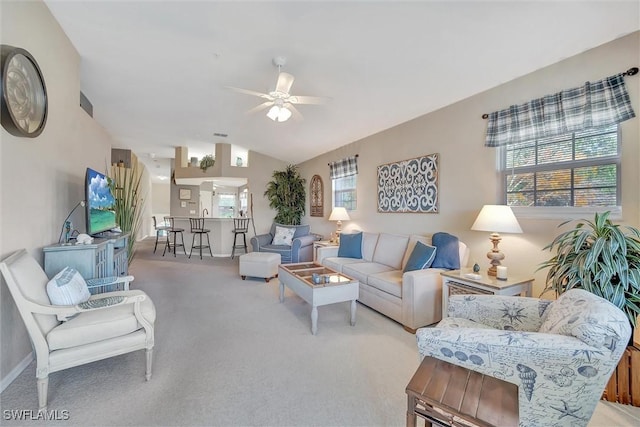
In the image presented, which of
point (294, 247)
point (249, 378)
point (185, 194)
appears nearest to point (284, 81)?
point (249, 378)

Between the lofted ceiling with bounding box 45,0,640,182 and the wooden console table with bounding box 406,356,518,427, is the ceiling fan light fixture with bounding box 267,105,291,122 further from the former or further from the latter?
the wooden console table with bounding box 406,356,518,427

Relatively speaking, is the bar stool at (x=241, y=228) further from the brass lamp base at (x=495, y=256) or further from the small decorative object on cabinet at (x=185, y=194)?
the brass lamp base at (x=495, y=256)

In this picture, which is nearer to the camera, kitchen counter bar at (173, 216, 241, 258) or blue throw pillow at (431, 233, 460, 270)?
blue throw pillow at (431, 233, 460, 270)

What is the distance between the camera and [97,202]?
10.2 feet

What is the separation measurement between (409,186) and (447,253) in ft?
4.12

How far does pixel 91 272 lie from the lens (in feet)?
8.08

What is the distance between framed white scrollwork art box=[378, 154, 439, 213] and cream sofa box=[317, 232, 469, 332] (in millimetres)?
463

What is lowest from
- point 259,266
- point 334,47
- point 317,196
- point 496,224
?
point 259,266

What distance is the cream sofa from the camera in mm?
2773

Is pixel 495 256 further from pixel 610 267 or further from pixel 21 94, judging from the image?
pixel 21 94

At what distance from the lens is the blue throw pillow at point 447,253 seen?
297 cm

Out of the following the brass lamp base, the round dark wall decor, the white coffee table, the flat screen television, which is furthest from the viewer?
the flat screen television

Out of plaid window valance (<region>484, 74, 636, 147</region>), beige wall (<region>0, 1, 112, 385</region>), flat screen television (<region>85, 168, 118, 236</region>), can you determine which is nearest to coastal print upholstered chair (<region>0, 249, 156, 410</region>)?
beige wall (<region>0, 1, 112, 385</region>)

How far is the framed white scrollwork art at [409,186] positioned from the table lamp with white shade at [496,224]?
990 millimetres
